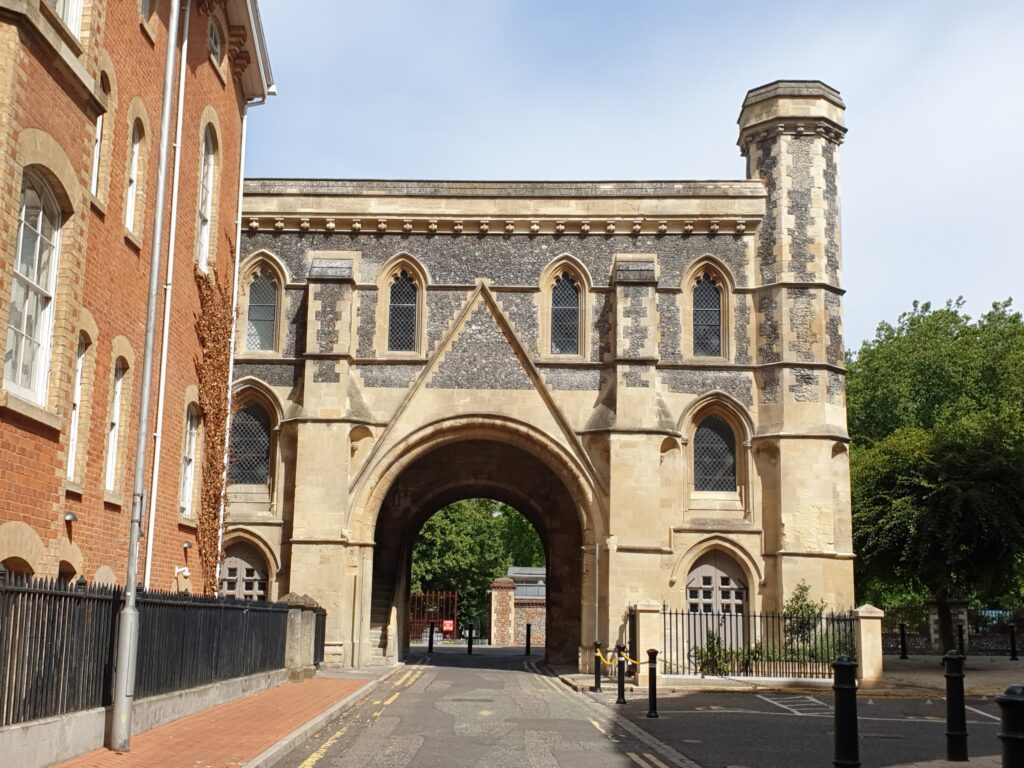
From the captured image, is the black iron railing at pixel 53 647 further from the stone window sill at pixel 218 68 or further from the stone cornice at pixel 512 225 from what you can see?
the stone cornice at pixel 512 225

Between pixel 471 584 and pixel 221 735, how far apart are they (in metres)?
45.4

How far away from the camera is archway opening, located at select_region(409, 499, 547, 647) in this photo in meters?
47.4

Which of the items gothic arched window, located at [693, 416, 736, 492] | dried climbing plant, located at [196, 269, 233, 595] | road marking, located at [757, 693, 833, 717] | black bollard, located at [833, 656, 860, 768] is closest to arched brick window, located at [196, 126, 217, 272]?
dried climbing plant, located at [196, 269, 233, 595]

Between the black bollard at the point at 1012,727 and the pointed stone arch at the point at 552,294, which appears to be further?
the pointed stone arch at the point at 552,294

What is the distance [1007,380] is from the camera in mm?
45875

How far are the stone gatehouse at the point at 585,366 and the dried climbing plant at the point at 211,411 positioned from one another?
586 cm

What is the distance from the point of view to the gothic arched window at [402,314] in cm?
2806

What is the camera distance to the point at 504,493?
31.5 metres

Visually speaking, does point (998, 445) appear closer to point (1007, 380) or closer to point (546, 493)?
point (546, 493)

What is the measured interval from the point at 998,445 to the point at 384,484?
Result: 1548cm

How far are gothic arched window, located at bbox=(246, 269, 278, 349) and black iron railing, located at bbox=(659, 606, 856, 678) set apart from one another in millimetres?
11570

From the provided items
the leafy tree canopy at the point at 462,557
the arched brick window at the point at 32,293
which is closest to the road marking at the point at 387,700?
the arched brick window at the point at 32,293

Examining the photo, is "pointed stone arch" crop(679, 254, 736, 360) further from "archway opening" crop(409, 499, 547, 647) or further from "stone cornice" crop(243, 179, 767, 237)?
"archway opening" crop(409, 499, 547, 647)

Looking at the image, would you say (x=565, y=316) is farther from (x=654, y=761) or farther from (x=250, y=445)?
(x=654, y=761)
